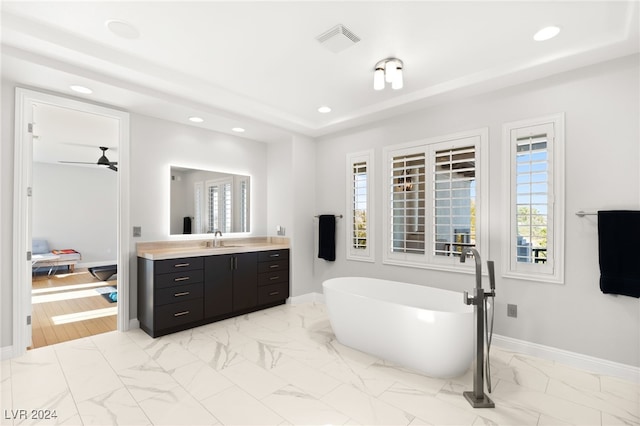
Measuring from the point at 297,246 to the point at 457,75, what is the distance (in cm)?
292

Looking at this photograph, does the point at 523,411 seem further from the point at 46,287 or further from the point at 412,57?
the point at 46,287

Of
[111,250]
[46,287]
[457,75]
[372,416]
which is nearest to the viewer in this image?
[372,416]

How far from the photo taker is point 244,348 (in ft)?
9.95

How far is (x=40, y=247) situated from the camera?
700 cm

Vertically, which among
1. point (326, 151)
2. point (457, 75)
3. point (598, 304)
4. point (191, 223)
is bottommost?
point (598, 304)

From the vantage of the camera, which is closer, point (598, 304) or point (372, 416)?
point (372, 416)

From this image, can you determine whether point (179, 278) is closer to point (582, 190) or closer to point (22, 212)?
point (22, 212)

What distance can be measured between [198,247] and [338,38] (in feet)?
9.64

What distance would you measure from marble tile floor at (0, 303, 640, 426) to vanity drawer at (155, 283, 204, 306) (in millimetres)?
410

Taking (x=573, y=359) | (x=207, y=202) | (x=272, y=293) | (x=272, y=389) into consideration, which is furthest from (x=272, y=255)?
(x=573, y=359)

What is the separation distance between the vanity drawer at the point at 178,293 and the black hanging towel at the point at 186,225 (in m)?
0.83

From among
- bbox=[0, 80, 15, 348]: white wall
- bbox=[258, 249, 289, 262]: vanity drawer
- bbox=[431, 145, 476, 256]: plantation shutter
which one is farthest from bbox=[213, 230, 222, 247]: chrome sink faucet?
bbox=[431, 145, 476, 256]: plantation shutter

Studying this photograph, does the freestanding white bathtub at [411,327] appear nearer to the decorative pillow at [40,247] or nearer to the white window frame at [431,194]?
the white window frame at [431,194]

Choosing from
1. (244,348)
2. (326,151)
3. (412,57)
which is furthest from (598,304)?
(326,151)
